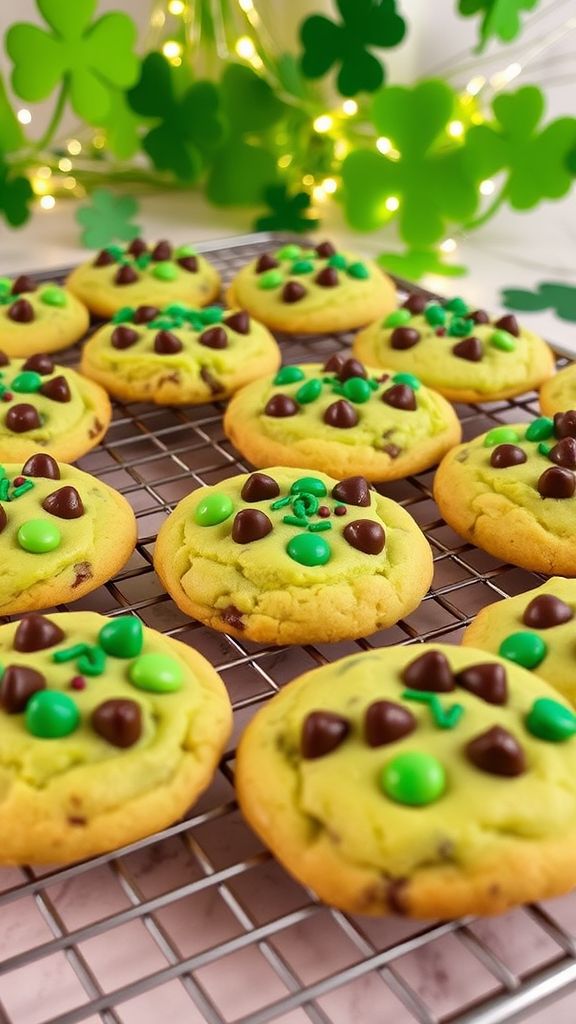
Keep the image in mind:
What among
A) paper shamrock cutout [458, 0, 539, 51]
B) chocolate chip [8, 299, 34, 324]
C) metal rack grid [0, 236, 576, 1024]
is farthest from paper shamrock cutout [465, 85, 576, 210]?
metal rack grid [0, 236, 576, 1024]

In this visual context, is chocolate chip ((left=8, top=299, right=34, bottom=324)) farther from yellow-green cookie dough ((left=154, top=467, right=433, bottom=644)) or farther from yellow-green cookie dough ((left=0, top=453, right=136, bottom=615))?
yellow-green cookie dough ((left=154, top=467, right=433, bottom=644))

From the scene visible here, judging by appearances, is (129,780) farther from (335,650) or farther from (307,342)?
(307,342)

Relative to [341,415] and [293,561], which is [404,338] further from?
[293,561]

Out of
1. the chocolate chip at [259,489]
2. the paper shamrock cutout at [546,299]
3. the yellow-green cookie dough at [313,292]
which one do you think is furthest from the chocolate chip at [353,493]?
the paper shamrock cutout at [546,299]

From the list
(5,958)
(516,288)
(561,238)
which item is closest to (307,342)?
(516,288)

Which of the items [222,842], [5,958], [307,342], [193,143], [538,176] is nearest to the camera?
[5,958]

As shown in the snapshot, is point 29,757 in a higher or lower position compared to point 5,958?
higher
